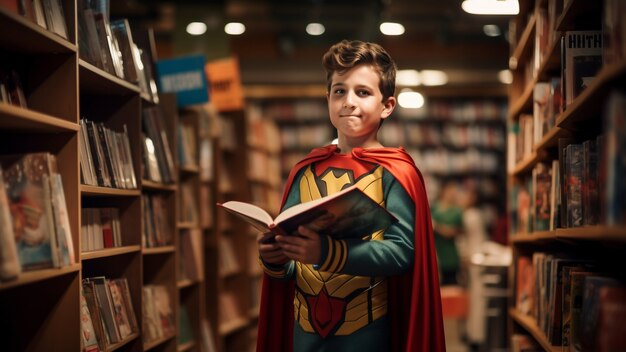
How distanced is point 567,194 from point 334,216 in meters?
0.94

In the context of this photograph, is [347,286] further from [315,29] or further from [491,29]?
[491,29]

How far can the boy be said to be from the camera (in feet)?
6.96

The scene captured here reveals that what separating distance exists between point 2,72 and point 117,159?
817 mm

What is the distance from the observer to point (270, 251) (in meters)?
2.20

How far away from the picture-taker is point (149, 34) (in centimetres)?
375

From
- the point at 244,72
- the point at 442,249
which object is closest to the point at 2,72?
the point at 442,249

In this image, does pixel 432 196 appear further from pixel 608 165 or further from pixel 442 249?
pixel 608 165

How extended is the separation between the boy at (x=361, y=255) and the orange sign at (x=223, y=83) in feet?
12.1

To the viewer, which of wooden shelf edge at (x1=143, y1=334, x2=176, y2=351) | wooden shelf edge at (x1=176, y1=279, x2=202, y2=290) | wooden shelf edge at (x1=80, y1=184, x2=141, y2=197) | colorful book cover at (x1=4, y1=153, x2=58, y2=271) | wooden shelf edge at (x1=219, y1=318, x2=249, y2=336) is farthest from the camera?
wooden shelf edge at (x1=219, y1=318, x2=249, y2=336)

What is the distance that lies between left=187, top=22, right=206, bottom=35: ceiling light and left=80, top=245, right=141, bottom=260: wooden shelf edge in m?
4.84

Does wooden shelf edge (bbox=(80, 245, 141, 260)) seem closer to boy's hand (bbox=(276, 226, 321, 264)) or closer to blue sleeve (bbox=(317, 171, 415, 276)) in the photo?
boy's hand (bbox=(276, 226, 321, 264))

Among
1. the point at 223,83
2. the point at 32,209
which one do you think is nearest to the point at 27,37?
the point at 32,209

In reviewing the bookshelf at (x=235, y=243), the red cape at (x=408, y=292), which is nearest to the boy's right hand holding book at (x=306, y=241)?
the red cape at (x=408, y=292)

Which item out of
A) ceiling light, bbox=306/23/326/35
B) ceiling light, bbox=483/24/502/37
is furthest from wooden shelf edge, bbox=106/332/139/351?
ceiling light, bbox=483/24/502/37
